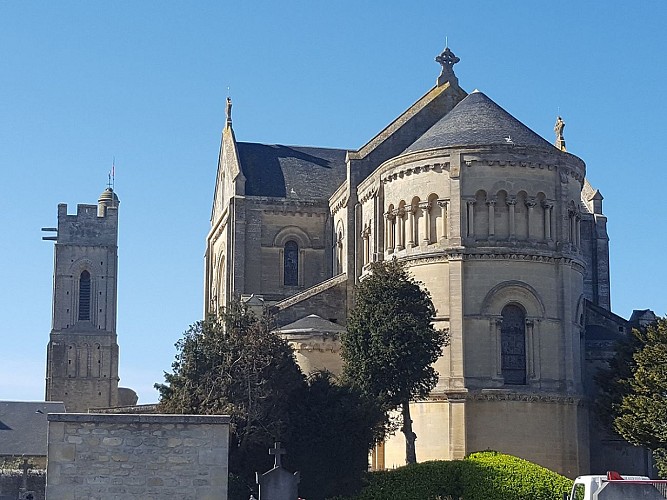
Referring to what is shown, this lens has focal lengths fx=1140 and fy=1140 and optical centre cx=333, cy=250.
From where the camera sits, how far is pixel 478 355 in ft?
142

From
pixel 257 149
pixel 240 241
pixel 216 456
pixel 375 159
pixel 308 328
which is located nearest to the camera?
pixel 216 456

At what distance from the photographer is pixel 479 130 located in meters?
45.5

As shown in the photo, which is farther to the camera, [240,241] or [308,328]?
[240,241]

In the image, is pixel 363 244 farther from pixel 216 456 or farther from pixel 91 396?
pixel 91 396

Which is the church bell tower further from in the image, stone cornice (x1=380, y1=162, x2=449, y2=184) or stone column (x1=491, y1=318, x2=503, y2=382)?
stone column (x1=491, y1=318, x2=503, y2=382)

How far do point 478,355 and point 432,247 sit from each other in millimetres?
4678

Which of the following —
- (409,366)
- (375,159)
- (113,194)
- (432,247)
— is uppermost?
(113,194)

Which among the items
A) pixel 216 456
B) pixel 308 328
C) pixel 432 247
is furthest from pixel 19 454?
pixel 216 456

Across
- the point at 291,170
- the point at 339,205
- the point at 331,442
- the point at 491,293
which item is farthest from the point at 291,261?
the point at 331,442

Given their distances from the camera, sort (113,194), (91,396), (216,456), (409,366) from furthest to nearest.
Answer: (113,194), (91,396), (409,366), (216,456)

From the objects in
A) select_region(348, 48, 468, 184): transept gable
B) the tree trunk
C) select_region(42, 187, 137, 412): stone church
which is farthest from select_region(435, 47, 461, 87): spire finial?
select_region(42, 187, 137, 412): stone church

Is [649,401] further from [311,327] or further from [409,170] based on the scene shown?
[311,327]

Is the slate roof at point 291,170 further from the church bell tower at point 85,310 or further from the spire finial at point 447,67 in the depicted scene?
the church bell tower at point 85,310

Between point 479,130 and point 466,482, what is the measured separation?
14639mm
